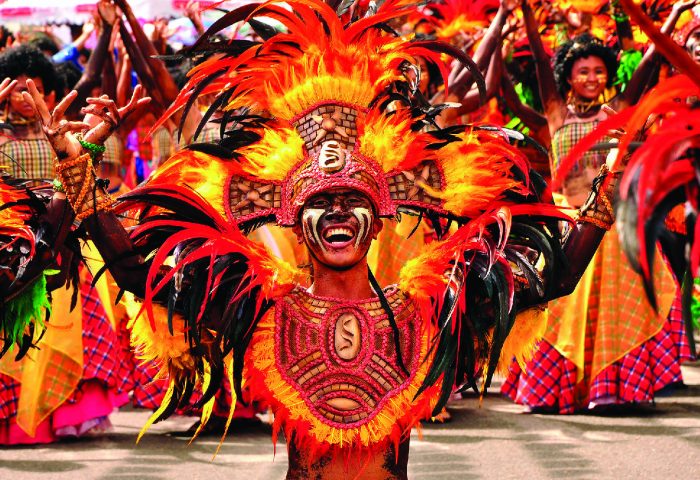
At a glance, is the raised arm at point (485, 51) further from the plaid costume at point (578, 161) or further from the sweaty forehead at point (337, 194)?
the sweaty forehead at point (337, 194)

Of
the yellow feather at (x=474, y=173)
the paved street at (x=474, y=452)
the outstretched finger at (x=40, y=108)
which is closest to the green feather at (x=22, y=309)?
the outstretched finger at (x=40, y=108)

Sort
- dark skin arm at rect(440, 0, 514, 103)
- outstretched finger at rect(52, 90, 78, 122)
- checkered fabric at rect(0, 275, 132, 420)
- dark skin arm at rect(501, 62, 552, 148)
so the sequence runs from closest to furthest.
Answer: outstretched finger at rect(52, 90, 78, 122) → checkered fabric at rect(0, 275, 132, 420) → dark skin arm at rect(440, 0, 514, 103) → dark skin arm at rect(501, 62, 552, 148)

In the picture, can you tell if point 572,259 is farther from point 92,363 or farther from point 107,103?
point 92,363

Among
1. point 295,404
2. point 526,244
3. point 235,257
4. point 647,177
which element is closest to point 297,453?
point 295,404

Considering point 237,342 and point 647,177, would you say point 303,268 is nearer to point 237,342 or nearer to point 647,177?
point 237,342

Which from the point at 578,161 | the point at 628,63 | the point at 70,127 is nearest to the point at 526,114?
the point at 578,161

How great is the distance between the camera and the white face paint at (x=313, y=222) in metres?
3.79

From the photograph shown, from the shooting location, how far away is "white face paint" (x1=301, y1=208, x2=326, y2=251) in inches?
149

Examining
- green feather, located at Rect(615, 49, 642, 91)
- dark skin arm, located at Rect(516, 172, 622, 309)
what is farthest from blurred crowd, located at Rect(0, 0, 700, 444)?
dark skin arm, located at Rect(516, 172, 622, 309)

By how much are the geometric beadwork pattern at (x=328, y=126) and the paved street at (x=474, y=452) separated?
2146 millimetres

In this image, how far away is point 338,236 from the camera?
149 inches

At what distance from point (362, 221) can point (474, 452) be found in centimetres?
251

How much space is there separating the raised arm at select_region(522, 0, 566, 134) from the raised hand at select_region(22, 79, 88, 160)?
405 centimetres

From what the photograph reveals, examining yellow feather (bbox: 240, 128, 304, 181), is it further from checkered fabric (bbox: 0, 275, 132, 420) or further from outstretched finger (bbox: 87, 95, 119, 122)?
checkered fabric (bbox: 0, 275, 132, 420)
